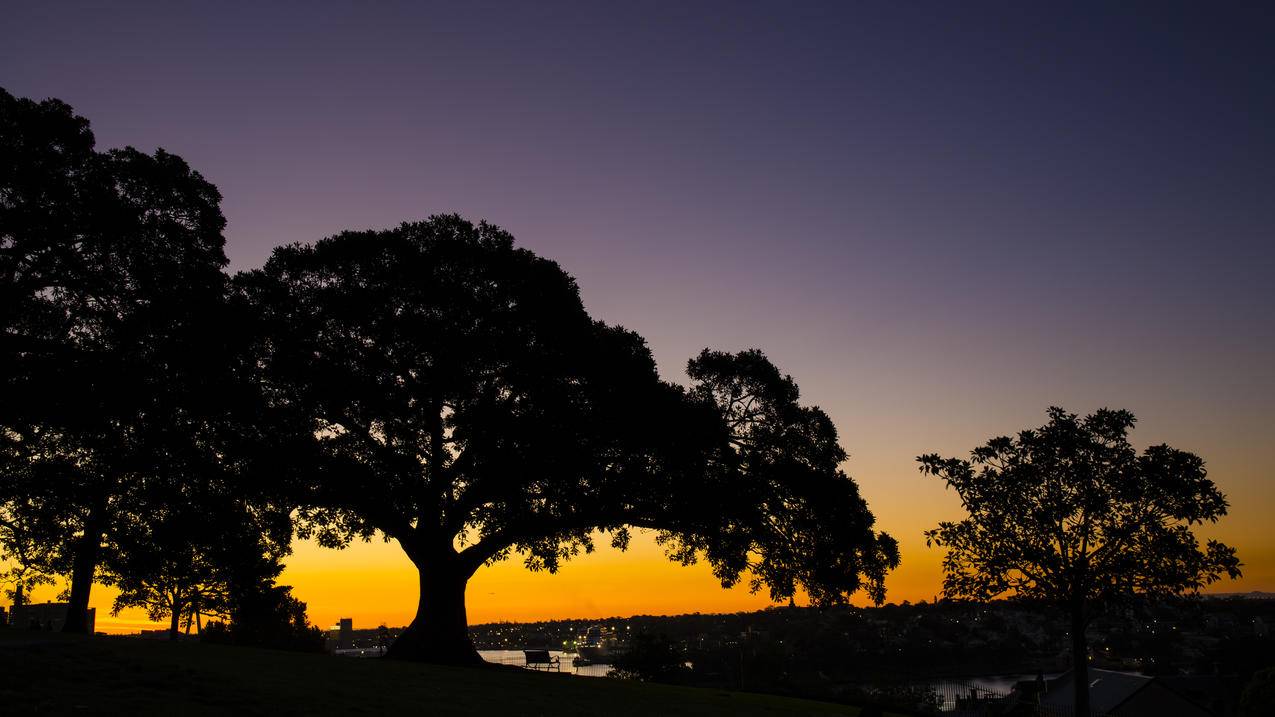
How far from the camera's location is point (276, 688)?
16.9 meters

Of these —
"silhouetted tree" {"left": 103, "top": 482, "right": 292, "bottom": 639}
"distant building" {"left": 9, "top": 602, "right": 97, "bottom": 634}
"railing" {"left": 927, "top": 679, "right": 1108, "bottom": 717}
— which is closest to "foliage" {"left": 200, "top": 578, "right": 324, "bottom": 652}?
"silhouetted tree" {"left": 103, "top": 482, "right": 292, "bottom": 639}

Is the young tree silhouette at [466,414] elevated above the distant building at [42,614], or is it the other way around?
the young tree silhouette at [466,414]

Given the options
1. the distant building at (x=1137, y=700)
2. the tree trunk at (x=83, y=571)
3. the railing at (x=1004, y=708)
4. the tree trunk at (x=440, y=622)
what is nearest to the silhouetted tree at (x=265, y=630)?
the tree trunk at (x=83, y=571)

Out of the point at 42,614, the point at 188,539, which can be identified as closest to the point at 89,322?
the point at 188,539

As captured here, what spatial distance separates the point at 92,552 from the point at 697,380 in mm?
22763

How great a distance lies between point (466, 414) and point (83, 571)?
49.1 feet

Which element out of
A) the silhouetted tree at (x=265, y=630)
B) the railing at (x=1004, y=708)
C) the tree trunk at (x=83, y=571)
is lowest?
the railing at (x=1004, y=708)

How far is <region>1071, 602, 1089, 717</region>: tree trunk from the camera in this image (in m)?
25.4

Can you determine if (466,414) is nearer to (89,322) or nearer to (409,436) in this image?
(409,436)

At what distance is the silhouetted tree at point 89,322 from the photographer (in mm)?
21141

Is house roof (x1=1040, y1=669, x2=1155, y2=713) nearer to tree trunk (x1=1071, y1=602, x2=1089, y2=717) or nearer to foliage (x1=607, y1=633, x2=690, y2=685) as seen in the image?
foliage (x1=607, y1=633, x2=690, y2=685)

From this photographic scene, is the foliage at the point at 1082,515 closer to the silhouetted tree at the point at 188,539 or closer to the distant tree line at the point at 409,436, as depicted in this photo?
the distant tree line at the point at 409,436

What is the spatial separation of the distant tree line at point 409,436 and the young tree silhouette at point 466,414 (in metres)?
0.10

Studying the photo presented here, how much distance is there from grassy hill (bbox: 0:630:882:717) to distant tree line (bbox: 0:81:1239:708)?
520 centimetres
